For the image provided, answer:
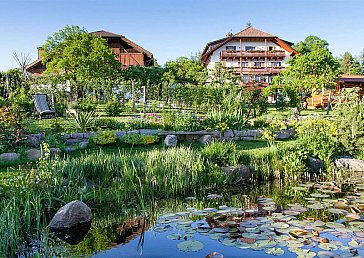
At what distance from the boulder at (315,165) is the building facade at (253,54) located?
2775 centimetres

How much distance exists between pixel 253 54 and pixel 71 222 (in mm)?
32740

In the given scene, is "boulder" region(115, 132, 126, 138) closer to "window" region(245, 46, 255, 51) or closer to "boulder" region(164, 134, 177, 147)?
"boulder" region(164, 134, 177, 147)

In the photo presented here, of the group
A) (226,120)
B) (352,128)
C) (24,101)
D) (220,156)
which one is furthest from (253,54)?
(220,156)

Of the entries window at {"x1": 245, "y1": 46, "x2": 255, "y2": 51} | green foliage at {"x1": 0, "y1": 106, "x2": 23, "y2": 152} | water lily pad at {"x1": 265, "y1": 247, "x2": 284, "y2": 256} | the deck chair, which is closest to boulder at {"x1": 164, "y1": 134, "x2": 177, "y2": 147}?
green foliage at {"x1": 0, "y1": 106, "x2": 23, "y2": 152}

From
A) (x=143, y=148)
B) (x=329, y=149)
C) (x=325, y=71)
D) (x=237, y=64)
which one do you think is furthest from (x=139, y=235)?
(x=237, y=64)

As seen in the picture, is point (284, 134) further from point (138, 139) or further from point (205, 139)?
point (138, 139)

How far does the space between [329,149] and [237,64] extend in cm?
2933

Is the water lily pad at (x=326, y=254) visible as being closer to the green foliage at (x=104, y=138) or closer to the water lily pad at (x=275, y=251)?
the water lily pad at (x=275, y=251)

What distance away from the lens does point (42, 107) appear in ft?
42.5

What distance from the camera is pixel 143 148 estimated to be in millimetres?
8375

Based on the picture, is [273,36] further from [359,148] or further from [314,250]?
[314,250]

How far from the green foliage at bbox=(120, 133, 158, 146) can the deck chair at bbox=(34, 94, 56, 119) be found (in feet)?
16.3

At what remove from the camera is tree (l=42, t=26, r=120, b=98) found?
2078 cm

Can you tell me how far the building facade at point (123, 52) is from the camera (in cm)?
3177
